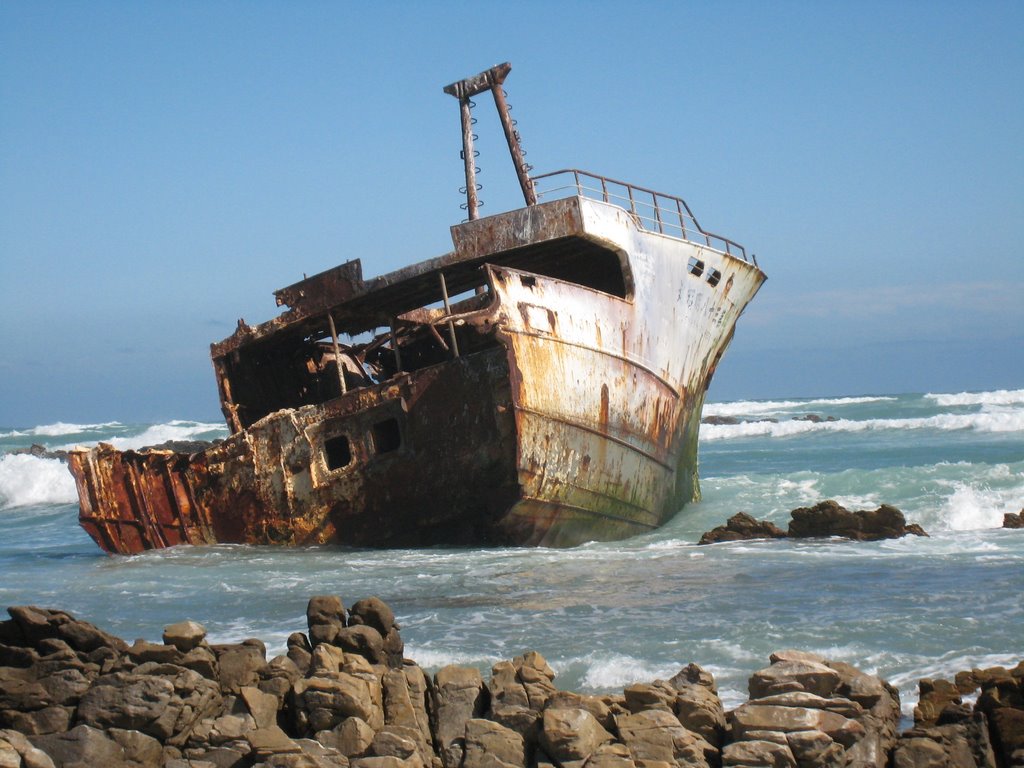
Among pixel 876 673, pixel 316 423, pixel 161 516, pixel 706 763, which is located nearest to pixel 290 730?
pixel 706 763

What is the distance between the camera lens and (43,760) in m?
4.60

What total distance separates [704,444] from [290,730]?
33919 mm

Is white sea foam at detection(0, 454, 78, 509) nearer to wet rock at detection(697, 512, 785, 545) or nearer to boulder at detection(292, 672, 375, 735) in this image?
wet rock at detection(697, 512, 785, 545)

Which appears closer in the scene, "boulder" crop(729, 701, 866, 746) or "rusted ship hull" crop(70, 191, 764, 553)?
"boulder" crop(729, 701, 866, 746)

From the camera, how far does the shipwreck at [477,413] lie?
1123cm

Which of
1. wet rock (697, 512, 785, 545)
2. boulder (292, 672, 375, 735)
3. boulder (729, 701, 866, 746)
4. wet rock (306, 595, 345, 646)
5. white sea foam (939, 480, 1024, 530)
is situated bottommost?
white sea foam (939, 480, 1024, 530)

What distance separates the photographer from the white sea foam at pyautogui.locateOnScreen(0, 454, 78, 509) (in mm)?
25531

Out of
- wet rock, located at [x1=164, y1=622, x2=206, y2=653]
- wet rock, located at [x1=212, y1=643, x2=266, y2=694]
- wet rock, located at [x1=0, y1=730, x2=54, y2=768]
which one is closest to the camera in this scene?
wet rock, located at [x1=0, y1=730, x2=54, y2=768]

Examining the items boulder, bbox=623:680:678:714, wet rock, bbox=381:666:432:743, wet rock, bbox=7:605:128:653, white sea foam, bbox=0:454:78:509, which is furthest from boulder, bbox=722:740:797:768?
white sea foam, bbox=0:454:78:509

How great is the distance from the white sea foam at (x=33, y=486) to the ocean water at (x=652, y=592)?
26.8 feet

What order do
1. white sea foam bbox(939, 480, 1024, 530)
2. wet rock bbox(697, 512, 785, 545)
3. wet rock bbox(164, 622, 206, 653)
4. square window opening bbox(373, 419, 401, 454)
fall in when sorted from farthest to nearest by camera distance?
white sea foam bbox(939, 480, 1024, 530) → wet rock bbox(697, 512, 785, 545) → square window opening bbox(373, 419, 401, 454) → wet rock bbox(164, 622, 206, 653)

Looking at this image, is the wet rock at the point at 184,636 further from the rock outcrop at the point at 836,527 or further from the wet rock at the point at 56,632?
the rock outcrop at the point at 836,527

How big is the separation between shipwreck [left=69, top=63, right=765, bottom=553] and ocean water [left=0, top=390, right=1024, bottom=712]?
391 millimetres

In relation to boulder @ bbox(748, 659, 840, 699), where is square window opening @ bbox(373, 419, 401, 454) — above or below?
above
